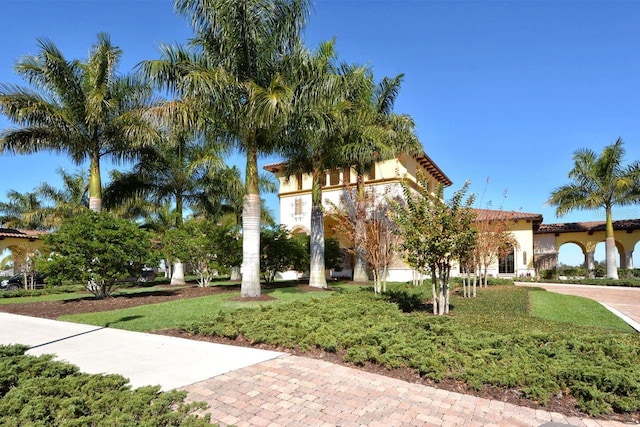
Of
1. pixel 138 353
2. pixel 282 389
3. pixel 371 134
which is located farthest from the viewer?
pixel 371 134

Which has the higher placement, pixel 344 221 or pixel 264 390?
pixel 344 221

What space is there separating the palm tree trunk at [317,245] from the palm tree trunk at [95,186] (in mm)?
9368

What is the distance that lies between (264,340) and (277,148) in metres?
10.2

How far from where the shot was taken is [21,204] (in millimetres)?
37094

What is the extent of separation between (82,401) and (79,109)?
15.3 m

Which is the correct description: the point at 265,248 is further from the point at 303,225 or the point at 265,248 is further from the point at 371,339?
the point at 371,339

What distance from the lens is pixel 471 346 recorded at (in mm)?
5625

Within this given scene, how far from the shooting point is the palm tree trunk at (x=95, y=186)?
15.6 metres

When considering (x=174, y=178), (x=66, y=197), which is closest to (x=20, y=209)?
(x=66, y=197)

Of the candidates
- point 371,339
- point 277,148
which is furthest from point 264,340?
point 277,148

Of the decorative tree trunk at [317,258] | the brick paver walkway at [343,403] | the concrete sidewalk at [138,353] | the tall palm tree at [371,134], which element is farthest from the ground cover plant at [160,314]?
the tall palm tree at [371,134]

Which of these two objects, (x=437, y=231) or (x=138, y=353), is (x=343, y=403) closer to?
(x=138, y=353)

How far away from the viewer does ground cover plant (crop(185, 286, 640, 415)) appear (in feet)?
14.0

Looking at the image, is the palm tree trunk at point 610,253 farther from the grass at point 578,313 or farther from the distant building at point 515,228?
the grass at point 578,313
